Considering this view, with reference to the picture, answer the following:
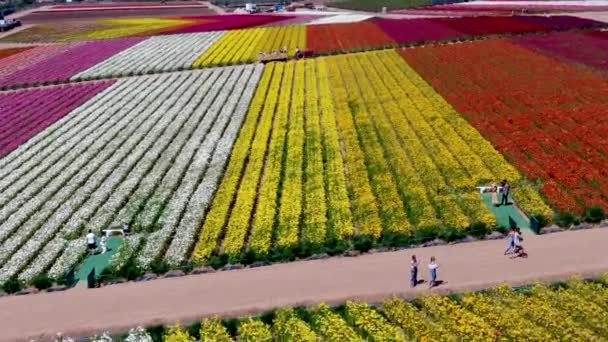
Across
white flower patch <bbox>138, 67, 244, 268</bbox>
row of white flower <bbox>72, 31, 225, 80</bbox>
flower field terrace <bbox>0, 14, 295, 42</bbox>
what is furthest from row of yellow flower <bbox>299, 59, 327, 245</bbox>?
flower field terrace <bbox>0, 14, 295, 42</bbox>

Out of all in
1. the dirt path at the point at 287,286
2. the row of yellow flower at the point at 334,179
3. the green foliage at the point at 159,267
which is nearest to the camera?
the dirt path at the point at 287,286

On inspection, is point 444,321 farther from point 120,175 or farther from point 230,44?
point 230,44

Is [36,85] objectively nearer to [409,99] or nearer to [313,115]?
[313,115]

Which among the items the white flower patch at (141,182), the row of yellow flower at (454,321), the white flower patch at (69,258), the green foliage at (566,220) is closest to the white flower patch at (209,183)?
the white flower patch at (141,182)

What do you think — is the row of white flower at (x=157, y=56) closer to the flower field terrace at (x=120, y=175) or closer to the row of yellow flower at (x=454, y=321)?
the flower field terrace at (x=120, y=175)

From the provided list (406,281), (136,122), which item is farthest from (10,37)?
(406,281)

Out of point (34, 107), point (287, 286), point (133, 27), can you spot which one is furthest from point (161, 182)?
point (133, 27)
